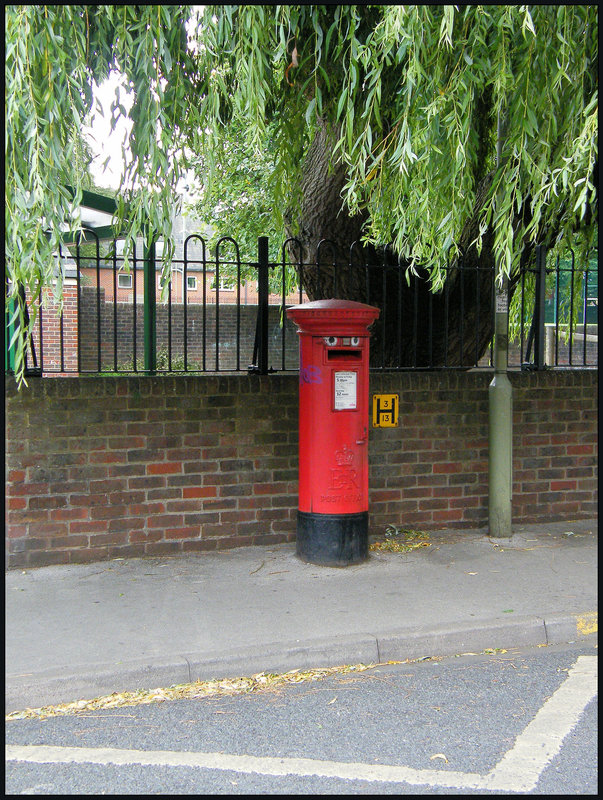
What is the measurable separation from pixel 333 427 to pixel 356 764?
289 cm

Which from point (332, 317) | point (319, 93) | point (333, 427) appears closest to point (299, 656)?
point (333, 427)

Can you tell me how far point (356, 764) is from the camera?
3.39 metres

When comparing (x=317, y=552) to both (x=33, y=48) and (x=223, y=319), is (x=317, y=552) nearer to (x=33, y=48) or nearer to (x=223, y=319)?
(x=33, y=48)

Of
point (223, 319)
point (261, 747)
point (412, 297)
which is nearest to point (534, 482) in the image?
point (412, 297)

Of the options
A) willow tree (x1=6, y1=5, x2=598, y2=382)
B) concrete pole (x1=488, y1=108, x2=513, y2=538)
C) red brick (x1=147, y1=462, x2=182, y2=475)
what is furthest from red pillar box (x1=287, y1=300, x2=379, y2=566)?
concrete pole (x1=488, y1=108, x2=513, y2=538)

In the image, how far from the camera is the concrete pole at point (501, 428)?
6.76m

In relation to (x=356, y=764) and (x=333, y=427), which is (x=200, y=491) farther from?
(x=356, y=764)

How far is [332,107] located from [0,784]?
490 centimetres

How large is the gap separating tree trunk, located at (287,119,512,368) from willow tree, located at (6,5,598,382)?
2082 millimetres

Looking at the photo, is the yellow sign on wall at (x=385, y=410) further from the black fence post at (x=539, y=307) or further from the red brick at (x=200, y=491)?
the black fence post at (x=539, y=307)

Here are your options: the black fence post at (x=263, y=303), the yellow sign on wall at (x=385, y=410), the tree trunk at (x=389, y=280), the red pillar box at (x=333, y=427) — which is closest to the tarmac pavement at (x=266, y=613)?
the red pillar box at (x=333, y=427)

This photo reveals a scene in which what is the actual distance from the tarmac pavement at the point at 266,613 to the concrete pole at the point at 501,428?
1.19 feet

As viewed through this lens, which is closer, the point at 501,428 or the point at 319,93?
the point at 319,93

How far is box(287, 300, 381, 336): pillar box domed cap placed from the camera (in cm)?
580
